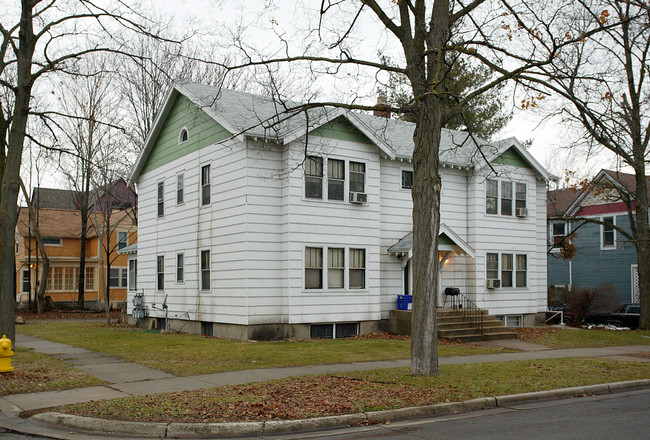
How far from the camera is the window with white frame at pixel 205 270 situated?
21219 millimetres

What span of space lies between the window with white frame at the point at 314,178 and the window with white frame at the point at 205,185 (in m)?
3.76

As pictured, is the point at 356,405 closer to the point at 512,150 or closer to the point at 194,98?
the point at 194,98

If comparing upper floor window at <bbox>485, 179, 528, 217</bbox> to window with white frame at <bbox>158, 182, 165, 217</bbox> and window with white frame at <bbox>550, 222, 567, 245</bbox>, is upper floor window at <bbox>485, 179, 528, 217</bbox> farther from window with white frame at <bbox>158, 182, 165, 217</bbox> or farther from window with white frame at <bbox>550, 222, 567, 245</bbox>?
window with white frame at <bbox>550, 222, 567, 245</bbox>

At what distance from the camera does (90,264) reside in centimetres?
4656

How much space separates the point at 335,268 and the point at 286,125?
4.89 meters

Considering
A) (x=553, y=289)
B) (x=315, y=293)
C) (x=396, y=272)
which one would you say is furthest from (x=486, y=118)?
(x=315, y=293)

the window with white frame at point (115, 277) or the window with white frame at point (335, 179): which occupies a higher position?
the window with white frame at point (335, 179)

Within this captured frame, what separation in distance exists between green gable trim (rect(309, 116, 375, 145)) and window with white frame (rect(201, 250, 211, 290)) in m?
5.63

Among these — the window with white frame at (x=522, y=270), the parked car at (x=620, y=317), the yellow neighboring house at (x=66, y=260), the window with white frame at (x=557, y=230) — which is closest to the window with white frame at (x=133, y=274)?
the window with white frame at (x=522, y=270)

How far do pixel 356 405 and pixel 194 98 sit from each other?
14.9 m

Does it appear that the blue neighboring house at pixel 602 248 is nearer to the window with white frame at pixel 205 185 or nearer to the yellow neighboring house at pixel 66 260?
the window with white frame at pixel 205 185

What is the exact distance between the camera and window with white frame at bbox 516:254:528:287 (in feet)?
83.7

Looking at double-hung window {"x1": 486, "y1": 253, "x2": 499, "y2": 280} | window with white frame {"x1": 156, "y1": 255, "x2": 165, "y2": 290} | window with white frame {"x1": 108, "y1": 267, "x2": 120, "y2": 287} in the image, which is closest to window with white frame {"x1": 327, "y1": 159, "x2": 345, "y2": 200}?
double-hung window {"x1": 486, "y1": 253, "x2": 499, "y2": 280}

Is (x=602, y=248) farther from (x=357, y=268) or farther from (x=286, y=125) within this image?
(x=286, y=125)
